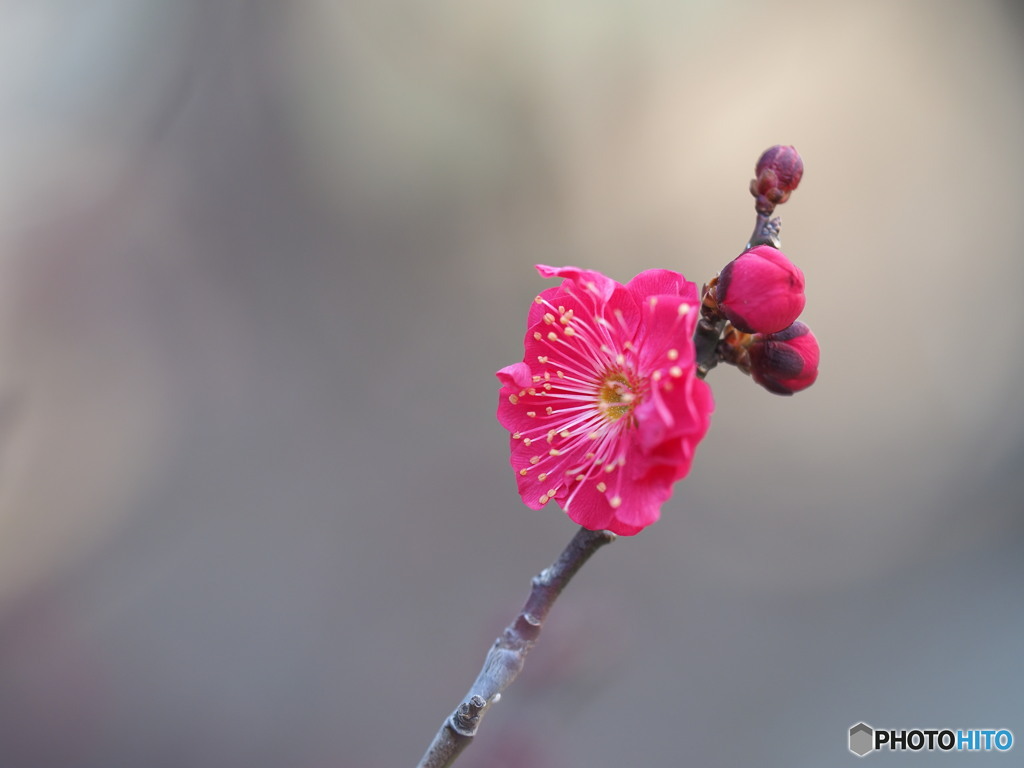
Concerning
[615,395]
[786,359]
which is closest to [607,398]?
[615,395]

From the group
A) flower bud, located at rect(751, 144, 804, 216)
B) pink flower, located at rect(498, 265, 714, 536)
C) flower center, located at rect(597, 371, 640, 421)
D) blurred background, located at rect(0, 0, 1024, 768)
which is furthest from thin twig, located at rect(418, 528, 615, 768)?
blurred background, located at rect(0, 0, 1024, 768)

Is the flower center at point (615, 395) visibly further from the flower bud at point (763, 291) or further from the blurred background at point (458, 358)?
the blurred background at point (458, 358)

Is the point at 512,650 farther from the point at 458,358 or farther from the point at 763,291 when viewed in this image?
the point at 458,358

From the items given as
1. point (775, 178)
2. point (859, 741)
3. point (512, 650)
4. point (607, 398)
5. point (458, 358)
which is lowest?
point (512, 650)

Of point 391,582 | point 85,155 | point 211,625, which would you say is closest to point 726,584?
point 391,582

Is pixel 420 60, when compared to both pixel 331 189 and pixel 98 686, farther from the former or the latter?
pixel 98 686

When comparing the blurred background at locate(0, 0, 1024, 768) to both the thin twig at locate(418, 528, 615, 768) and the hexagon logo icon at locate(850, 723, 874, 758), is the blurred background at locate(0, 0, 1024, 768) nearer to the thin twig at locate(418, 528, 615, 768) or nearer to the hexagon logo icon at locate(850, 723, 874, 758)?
the hexagon logo icon at locate(850, 723, 874, 758)

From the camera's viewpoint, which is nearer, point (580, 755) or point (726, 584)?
point (580, 755)
